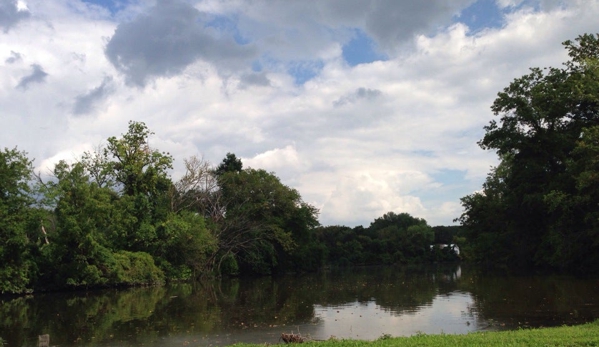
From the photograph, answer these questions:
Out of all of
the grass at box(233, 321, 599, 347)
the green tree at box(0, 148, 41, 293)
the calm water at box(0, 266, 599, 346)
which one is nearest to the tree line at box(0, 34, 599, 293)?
the green tree at box(0, 148, 41, 293)

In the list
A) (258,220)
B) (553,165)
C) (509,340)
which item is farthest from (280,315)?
(258,220)

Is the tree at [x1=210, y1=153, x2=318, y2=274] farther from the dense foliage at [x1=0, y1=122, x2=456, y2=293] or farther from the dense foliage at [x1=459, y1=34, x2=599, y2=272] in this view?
the dense foliage at [x1=459, y1=34, x2=599, y2=272]

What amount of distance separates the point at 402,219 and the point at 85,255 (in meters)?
122

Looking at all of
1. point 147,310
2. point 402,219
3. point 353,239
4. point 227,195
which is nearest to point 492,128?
point 227,195

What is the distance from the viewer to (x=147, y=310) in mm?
25531

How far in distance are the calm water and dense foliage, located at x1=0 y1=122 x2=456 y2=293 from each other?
233 inches

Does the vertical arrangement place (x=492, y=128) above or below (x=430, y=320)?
above

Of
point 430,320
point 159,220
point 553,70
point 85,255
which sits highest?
point 553,70

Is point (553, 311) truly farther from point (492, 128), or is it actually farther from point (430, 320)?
point (492, 128)

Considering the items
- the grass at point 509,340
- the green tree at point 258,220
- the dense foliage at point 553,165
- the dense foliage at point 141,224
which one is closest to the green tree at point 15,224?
the dense foliage at point 141,224

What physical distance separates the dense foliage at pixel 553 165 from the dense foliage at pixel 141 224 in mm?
26918

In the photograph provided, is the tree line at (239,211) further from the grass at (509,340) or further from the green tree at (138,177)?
the grass at (509,340)

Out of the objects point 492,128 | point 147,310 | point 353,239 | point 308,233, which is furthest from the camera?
point 353,239

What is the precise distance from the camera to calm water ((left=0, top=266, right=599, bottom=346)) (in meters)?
17.2
